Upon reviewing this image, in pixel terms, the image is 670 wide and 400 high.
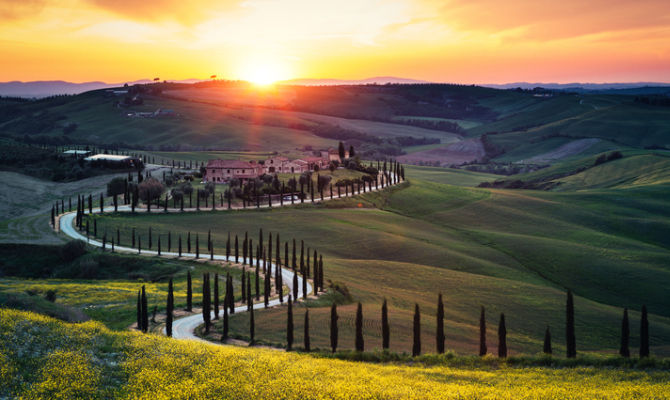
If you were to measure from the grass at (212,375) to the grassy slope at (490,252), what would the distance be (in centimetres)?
1414

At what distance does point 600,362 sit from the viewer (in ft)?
152

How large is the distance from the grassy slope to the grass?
14144 millimetres

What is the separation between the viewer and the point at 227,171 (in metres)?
173

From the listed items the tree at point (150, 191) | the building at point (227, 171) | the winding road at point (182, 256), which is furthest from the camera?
the building at point (227, 171)

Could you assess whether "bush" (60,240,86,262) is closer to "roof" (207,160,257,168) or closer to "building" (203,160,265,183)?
"building" (203,160,265,183)

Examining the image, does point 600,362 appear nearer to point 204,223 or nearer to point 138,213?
point 204,223

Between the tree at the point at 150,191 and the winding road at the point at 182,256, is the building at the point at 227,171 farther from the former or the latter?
the winding road at the point at 182,256

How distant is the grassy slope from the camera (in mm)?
70375

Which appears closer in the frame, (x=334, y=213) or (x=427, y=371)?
(x=427, y=371)

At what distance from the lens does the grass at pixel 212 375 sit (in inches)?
1284

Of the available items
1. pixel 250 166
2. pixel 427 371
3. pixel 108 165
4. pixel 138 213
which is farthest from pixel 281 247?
pixel 108 165

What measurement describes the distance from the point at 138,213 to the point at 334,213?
44079 mm

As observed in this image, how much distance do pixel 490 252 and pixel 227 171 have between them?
9352 centimetres

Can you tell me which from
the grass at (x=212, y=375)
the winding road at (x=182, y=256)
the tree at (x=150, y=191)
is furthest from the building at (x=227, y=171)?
the grass at (x=212, y=375)
